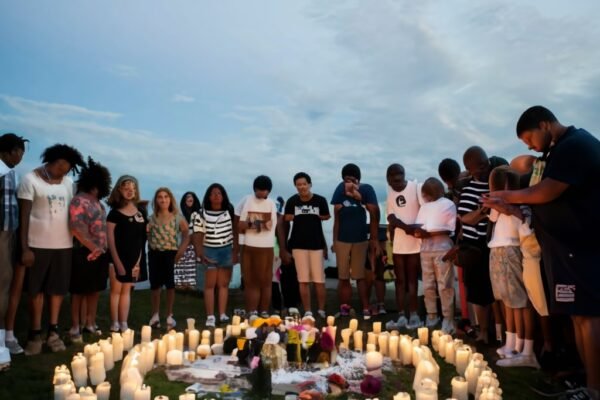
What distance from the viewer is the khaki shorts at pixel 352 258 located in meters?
7.09

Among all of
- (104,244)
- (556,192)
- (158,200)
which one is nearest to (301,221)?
(158,200)

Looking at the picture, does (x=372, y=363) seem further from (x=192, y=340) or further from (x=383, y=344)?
(x=192, y=340)

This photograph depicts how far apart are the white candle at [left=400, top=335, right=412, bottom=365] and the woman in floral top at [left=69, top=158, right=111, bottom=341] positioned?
130 inches

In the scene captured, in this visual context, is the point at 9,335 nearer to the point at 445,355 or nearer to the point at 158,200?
the point at 158,200

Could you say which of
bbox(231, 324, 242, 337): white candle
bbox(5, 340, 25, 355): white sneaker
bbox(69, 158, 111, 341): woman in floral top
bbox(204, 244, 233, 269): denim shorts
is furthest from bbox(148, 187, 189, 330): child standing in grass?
bbox(5, 340, 25, 355): white sneaker

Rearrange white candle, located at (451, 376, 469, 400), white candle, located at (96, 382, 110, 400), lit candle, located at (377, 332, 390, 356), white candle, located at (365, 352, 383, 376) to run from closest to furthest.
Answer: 1. white candle, located at (96, 382, 110, 400)
2. white candle, located at (451, 376, 469, 400)
3. white candle, located at (365, 352, 383, 376)
4. lit candle, located at (377, 332, 390, 356)

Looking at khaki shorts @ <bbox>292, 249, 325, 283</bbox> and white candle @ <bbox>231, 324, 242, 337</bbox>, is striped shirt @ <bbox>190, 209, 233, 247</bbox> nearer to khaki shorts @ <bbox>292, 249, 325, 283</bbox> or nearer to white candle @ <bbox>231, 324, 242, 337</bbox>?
khaki shorts @ <bbox>292, 249, 325, 283</bbox>

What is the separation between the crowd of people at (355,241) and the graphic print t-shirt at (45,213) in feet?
0.04

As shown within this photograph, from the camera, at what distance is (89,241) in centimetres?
571

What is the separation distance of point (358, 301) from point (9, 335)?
16.8ft

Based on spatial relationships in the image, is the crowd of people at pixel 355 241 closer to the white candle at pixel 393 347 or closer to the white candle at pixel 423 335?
the white candle at pixel 423 335

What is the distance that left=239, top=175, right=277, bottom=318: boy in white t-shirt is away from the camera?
23.0 ft

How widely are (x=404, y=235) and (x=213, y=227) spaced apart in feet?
7.94

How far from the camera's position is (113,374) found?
472 centimetres
